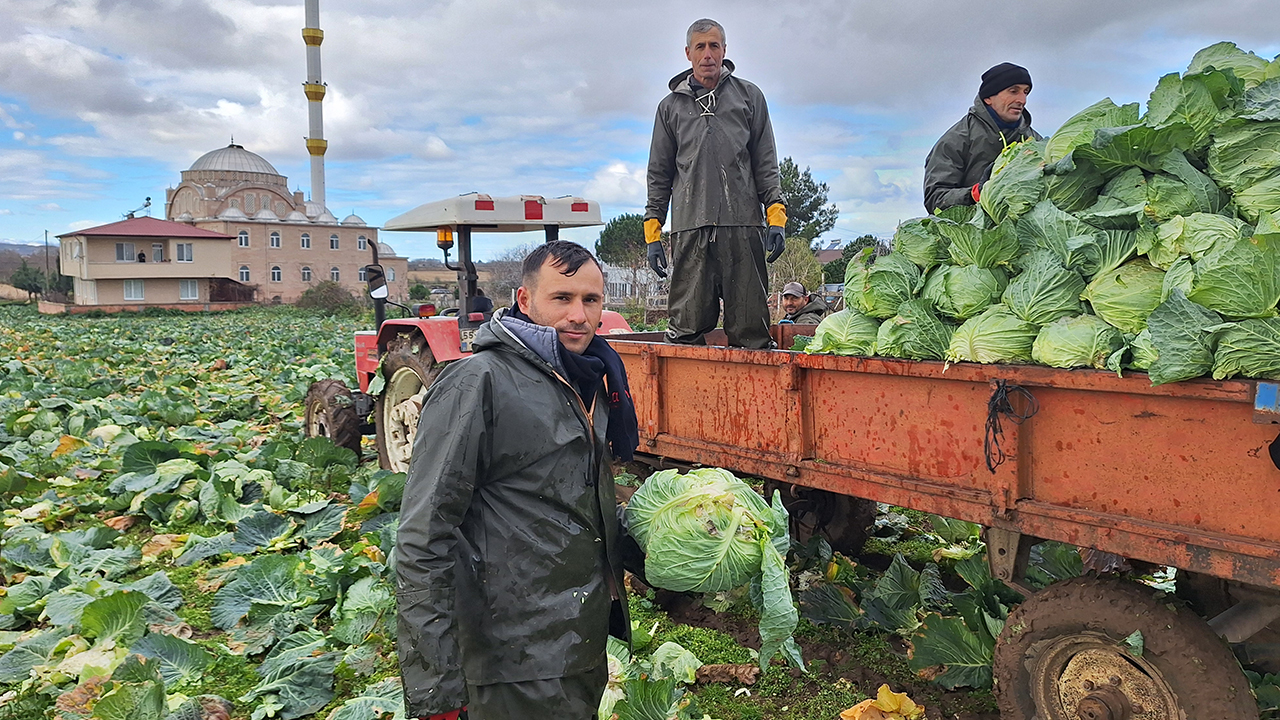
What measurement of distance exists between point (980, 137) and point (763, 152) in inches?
47.5

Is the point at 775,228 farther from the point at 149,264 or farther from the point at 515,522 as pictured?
the point at 149,264

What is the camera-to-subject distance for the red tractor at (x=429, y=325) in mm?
6539


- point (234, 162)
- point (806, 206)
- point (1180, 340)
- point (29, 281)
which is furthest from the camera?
point (234, 162)

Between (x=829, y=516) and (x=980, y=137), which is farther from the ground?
(x=980, y=137)

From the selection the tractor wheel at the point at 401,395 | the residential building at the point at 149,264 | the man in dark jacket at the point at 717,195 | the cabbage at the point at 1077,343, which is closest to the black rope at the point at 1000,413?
the cabbage at the point at 1077,343

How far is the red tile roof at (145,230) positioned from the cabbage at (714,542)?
61066 millimetres

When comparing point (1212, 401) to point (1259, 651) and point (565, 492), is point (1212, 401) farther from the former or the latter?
point (565, 492)

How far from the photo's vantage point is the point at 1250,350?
2.50m

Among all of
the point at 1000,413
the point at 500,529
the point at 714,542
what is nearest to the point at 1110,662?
the point at 1000,413

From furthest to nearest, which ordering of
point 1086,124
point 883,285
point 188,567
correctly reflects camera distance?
point 188,567, point 883,285, point 1086,124

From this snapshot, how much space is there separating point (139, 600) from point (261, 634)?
0.63 m

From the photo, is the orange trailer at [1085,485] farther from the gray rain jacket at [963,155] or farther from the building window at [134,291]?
the building window at [134,291]

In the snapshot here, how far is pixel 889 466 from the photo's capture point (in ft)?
11.5

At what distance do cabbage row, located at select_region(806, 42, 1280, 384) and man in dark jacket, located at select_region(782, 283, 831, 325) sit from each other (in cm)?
432
